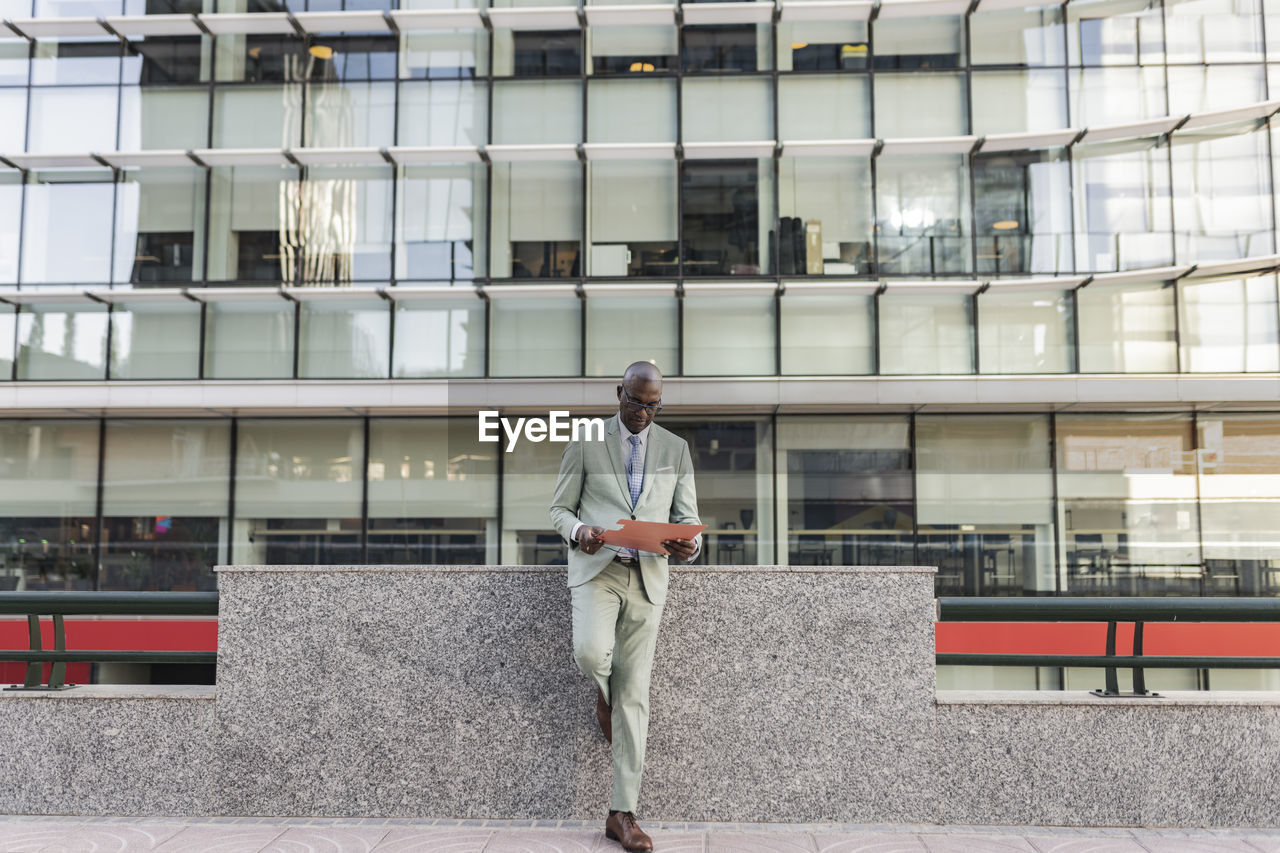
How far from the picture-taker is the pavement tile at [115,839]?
14.1 ft

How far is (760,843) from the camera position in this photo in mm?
4445

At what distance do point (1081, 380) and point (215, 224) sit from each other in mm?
Result: 14509

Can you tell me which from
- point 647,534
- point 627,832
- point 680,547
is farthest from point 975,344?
point 627,832

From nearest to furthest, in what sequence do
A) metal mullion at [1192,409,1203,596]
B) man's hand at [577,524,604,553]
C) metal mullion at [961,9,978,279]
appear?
man's hand at [577,524,604,553]
metal mullion at [1192,409,1203,596]
metal mullion at [961,9,978,279]

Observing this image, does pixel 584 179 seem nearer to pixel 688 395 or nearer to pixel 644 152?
pixel 644 152

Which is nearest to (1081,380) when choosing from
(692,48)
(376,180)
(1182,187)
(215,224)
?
(1182,187)

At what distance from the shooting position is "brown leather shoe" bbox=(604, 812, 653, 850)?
428 centimetres

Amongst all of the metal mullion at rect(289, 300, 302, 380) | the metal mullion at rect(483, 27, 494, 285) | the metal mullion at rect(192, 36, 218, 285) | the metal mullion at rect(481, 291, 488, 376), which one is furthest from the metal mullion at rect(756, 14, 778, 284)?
the metal mullion at rect(192, 36, 218, 285)

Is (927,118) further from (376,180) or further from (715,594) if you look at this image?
(715,594)

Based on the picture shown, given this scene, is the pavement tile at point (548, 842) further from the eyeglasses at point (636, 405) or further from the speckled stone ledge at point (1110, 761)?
the eyeglasses at point (636, 405)

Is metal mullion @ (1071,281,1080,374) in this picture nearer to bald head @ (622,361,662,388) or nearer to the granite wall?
the granite wall

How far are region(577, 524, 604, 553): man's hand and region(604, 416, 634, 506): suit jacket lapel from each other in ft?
1.18

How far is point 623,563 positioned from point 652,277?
40.3 ft

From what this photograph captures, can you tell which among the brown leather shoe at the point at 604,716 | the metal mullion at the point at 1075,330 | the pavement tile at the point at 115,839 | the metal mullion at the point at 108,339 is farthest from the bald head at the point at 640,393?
the metal mullion at the point at 108,339
